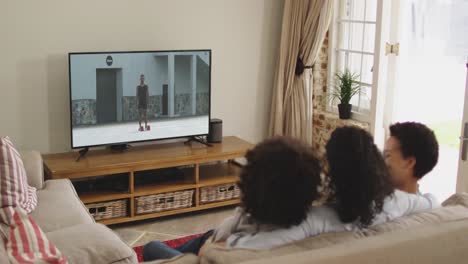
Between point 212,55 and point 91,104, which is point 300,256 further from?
point 212,55

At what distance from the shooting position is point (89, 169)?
4188 mm

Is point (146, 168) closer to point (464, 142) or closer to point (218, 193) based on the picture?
point (218, 193)

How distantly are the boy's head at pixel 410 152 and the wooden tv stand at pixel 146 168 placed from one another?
2.30 m

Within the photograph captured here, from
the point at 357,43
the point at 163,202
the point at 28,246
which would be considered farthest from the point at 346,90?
the point at 28,246

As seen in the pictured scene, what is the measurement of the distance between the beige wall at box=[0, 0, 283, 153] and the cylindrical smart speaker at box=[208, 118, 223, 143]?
0.27 m

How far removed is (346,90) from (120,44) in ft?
5.92

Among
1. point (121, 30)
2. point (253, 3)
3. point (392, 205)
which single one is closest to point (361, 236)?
point (392, 205)

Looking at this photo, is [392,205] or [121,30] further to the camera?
[121,30]

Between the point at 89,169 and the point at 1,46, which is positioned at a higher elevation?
the point at 1,46

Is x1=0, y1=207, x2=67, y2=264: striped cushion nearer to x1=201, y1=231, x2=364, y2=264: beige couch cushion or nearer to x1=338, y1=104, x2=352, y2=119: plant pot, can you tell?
x1=201, y1=231, x2=364, y2=264: beige couch cushion

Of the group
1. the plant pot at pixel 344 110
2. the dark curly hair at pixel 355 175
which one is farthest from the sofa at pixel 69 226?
the plant pot at pixel 344 110

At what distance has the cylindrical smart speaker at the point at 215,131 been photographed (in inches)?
194

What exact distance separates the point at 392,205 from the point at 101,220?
262 centimetres

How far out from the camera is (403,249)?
6.13ft
